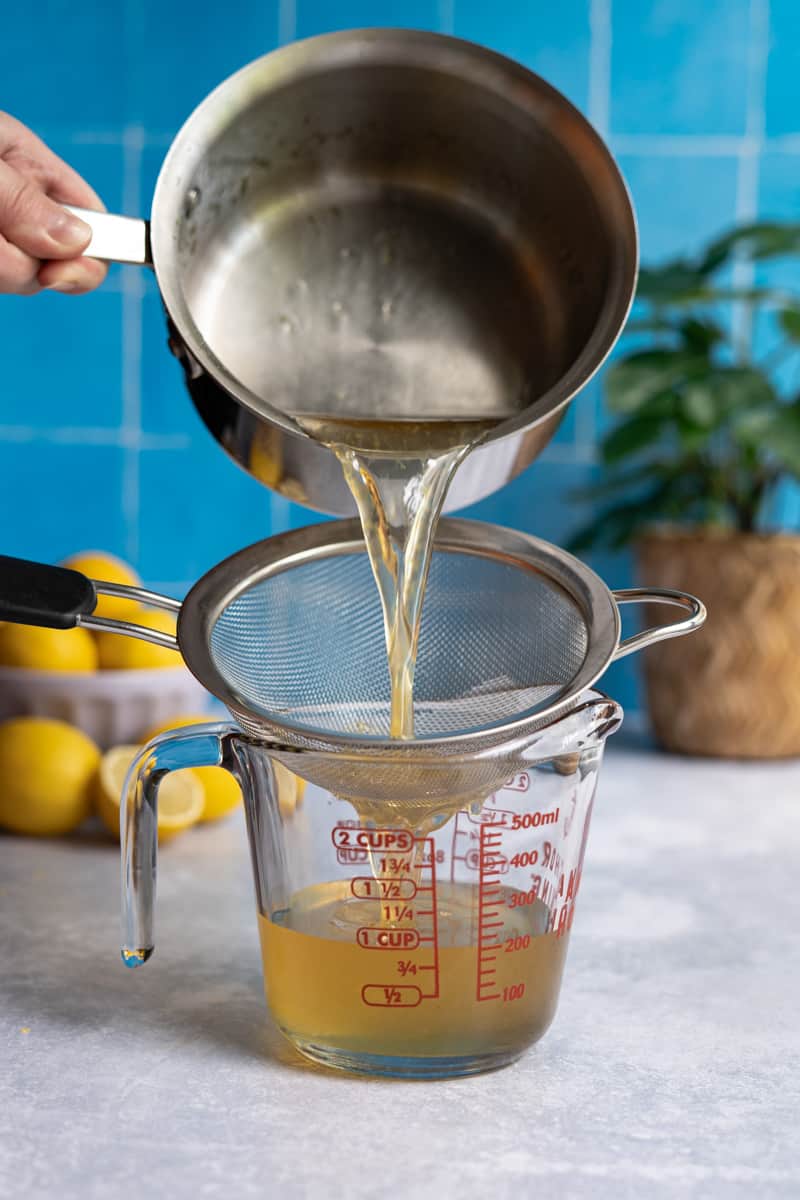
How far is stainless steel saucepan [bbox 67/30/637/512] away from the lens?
98cm

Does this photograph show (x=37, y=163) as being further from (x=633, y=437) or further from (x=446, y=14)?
(x=446, y=14)

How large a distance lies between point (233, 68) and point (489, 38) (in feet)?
1.23

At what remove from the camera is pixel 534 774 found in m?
0.83

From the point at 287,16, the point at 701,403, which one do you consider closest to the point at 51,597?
the point at 701,403

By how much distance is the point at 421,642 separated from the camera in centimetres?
108

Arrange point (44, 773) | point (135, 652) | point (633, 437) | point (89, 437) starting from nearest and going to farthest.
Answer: point (44, 773), point (135, 652), point (633, 437), point (89, 437)

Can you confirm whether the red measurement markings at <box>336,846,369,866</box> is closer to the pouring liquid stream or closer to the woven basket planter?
the pouring liquid stream

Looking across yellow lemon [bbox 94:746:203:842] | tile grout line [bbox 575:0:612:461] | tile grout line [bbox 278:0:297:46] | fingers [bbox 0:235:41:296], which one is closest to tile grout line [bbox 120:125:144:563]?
tile grout line [bbox 278:0:297:46]

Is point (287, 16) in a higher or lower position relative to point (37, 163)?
higher

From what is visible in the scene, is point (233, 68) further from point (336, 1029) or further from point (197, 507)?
point (336, 1029)

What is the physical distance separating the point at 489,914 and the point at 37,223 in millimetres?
544

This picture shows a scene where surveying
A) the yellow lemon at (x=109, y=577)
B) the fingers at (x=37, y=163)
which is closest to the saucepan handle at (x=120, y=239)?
the fingers at (x=37, y=163)

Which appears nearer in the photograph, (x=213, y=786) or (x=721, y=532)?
(x=213, y=786)

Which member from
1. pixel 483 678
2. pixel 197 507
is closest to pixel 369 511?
pixel 483 678
